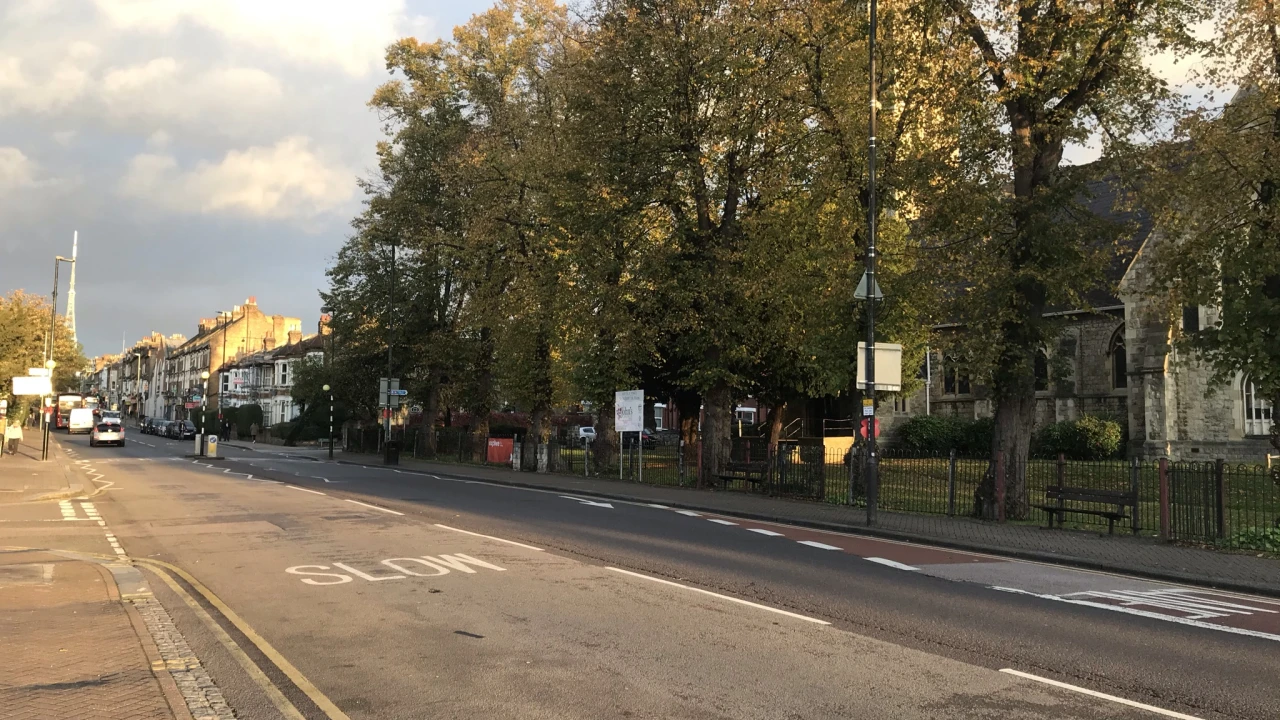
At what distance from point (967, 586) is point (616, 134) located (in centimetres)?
1640

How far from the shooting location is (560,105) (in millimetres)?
32562

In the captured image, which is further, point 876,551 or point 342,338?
point 342,338

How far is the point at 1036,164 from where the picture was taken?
57.7ft

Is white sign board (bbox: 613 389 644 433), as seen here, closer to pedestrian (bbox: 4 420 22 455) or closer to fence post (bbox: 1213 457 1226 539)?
fence post (bbox: 1213 457 1226 539)

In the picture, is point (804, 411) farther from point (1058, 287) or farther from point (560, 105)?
point (1058, 287)

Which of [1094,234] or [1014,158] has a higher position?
[1014,158]

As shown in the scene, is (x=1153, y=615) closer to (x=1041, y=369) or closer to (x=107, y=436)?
(x=1041, y=369)

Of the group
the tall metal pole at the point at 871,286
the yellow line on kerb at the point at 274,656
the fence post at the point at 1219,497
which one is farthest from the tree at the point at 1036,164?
the yellow line on kerb at the point at 274,656

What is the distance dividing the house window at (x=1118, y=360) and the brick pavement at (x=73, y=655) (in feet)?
128

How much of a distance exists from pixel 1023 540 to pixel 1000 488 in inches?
116

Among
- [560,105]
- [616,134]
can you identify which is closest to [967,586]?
[616,134]

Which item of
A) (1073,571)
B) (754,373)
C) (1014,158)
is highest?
(1014,158)

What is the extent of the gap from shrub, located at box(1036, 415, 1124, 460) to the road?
24680mm

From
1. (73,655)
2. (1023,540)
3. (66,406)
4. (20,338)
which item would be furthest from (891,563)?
(66,406)
